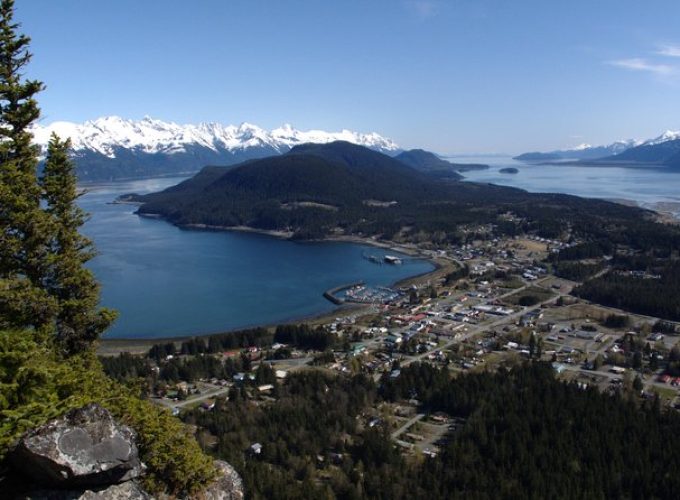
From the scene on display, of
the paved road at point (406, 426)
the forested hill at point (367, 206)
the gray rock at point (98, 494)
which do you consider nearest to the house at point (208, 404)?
the paved road at point (406, 426)

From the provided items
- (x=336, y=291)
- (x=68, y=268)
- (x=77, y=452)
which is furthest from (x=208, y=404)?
(x=336, y=291)

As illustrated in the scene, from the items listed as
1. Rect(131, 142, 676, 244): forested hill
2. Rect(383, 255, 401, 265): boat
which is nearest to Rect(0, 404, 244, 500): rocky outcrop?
Rect(383, 255, 401, 265): boat

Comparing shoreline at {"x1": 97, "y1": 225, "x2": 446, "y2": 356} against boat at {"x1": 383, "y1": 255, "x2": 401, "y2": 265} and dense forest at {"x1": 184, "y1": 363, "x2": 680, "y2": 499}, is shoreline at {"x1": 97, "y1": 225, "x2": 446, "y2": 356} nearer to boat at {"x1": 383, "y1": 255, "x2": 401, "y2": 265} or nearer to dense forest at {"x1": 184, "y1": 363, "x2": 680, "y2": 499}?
boat at {"x1": 383, "y1": 255, "x2": 401, "y2": 265}

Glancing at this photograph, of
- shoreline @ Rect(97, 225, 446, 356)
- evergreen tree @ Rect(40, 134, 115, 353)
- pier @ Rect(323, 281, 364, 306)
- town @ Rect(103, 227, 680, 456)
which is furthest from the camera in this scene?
pier @ Rect(323, 281, 364, 306)

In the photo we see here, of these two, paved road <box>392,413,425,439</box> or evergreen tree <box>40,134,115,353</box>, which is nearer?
evergreen tree <box>40,134,115,353</box>

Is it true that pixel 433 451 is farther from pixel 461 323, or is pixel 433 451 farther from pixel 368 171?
pixel 368 171

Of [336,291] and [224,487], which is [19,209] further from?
[336,291]

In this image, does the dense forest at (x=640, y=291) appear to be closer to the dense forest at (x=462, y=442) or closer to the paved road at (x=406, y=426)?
the dense forest at (x=462, y=442)

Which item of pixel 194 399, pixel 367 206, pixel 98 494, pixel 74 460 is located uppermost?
pixel 74 460

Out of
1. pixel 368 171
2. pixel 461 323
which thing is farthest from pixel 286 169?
pixel 461 323
